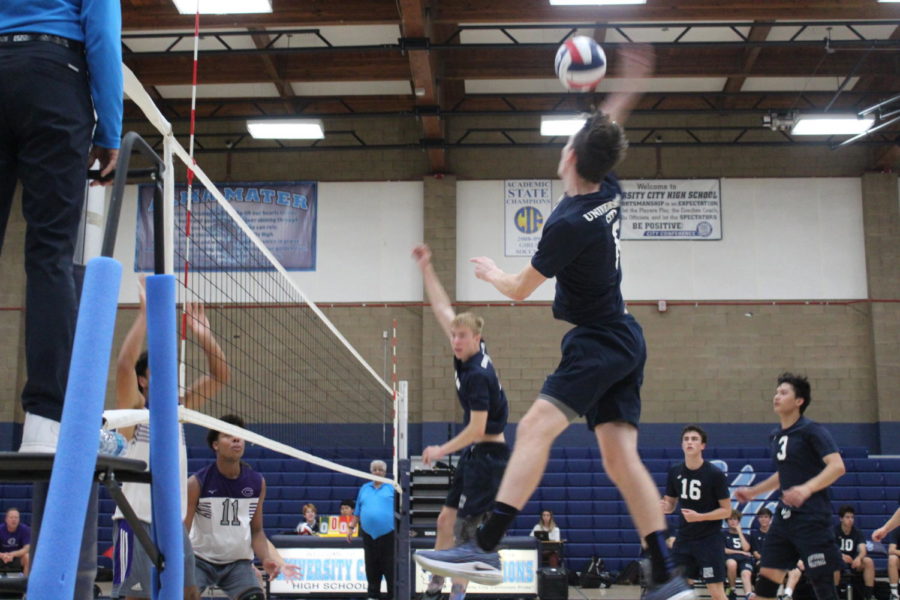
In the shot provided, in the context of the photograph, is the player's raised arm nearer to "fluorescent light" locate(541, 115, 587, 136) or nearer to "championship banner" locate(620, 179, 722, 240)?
"fluorescent light" locate(541, 115, 587, 136)

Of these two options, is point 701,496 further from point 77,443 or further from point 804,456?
point 77,443

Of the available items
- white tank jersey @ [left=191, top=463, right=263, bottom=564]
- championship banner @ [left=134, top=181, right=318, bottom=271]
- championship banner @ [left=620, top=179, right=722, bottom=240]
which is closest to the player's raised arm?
white tank jersey @ [left=191, top=463, right=263, bottom=564]

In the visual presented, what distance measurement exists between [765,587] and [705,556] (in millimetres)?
1265

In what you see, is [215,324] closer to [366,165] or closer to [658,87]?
[366,165]

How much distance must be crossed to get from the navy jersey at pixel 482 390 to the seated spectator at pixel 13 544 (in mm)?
9678

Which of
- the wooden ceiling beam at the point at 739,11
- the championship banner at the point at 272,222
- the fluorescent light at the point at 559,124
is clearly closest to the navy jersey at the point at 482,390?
the wooden ceiling beam at the point at 739,11

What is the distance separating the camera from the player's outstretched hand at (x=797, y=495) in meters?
6.69

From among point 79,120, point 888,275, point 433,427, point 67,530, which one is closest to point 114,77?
point 79,120

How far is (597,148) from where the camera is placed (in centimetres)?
446

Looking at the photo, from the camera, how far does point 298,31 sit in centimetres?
1786

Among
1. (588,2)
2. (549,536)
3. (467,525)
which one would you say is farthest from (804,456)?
(588,2)

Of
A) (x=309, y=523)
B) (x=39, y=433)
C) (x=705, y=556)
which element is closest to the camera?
(x=39, y=433)

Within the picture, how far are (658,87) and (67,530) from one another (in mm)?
20812

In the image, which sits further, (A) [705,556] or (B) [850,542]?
(B) [850,542]
